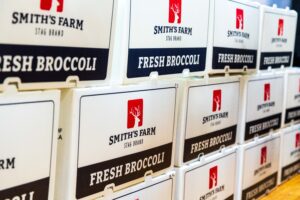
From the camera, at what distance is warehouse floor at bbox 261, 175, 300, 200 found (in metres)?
1.79

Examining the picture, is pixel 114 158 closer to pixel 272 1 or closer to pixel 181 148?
pixel 181 148

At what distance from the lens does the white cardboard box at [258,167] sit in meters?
1.56

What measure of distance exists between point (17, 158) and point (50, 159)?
0.24ft

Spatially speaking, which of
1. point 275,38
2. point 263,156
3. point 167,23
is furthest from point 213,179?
point 275,38

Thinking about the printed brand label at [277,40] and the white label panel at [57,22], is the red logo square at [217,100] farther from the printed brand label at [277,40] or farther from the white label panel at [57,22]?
the white label panel at [57,22]

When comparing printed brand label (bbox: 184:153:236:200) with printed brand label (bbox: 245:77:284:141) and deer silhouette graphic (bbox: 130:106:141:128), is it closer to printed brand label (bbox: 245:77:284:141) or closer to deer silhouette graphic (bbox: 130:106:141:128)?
printed brand label (bbox: 245:77:284:141)

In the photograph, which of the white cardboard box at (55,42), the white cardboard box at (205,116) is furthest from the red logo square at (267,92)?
the white cardboard box at (55,42)

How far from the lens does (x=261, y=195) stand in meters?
1.75

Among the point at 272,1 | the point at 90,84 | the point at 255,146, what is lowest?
the point at 255,146

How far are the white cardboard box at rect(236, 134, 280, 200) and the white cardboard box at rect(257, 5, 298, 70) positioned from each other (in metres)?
0.28

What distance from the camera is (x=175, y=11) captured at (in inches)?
42.8

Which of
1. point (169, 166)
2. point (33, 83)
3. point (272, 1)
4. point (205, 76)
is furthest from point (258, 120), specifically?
point (33, 83)

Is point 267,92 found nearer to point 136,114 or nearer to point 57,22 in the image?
point 136,114

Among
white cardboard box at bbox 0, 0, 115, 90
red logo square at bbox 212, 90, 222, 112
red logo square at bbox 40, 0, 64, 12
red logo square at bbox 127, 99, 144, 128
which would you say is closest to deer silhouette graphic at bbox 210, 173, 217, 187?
red logo square at bbox 212, 90, 222, 112
